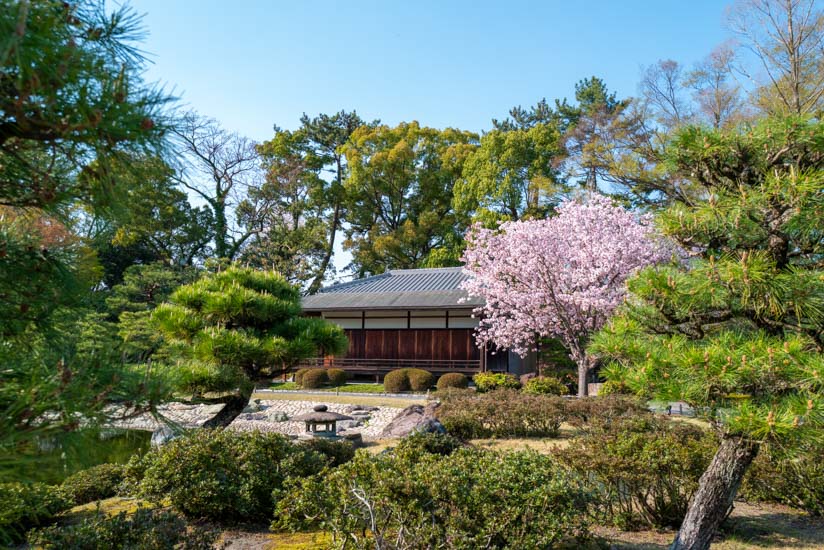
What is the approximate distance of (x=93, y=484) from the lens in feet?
21.7

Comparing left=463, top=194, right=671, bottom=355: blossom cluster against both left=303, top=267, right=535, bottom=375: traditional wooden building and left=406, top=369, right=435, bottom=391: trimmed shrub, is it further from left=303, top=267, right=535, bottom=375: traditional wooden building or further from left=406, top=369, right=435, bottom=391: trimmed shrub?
left=406, top=369, right=435, bottom=391: trimmed shrub

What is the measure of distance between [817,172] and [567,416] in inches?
296

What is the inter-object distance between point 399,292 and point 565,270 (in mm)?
7574

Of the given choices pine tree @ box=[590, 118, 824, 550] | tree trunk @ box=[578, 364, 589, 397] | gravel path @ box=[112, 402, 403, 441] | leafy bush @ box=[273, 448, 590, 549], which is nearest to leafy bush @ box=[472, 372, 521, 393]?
tree trunk @ box=[578, 364, 589, 397]

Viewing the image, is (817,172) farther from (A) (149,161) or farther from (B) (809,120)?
(A) (149,161)

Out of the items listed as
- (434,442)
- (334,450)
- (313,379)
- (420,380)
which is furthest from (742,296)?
(313,379)

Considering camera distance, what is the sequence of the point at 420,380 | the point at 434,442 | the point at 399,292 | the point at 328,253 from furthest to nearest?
the point at 328,253, the point at 399,292, the point at 420,380, the point at 434,442

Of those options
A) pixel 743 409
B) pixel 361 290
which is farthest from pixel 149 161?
pixel 361 290

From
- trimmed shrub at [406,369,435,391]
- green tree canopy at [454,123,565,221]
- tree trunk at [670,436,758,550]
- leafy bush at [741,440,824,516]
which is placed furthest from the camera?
green tree canopy at [454,123,565,221]

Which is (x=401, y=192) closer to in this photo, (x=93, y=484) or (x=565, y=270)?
(x=565, y=270)

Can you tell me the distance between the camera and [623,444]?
5352mm

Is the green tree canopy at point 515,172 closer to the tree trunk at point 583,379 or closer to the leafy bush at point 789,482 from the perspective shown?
the tree trunk at point 583,379

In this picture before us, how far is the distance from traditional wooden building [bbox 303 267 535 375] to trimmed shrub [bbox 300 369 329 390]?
50.2 inches

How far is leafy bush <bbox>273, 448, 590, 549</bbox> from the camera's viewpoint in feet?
12.4
